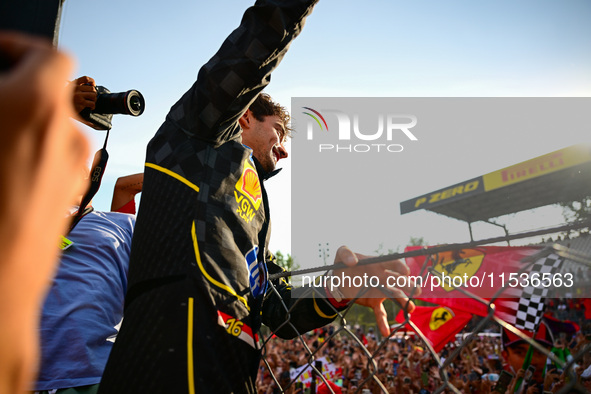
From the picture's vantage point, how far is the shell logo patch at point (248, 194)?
135cm

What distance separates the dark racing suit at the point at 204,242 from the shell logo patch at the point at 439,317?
7249 mm

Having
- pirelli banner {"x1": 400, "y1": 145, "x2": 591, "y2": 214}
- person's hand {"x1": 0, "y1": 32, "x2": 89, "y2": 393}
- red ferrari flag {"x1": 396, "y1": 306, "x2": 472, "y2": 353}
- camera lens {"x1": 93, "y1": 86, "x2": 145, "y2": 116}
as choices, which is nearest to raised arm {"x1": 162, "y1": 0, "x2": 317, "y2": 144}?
camera lens {"x1": 93, "y1": 86, "x2": 145, "y2": 116}

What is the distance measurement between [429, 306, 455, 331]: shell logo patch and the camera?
7.41m

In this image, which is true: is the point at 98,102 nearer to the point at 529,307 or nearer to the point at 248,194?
the point at 248,194

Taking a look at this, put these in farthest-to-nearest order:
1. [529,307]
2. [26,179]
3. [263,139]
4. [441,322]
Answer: [441,322], [529,307], [263,139], [26,179]

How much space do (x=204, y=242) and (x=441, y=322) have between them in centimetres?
760

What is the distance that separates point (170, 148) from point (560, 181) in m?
24.4

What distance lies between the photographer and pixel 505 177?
22766 millimetres

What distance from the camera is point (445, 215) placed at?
94.8 feet

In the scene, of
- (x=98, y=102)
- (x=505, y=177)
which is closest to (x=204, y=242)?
(x=98, y=102)

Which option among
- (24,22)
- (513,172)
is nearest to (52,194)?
(24,22)

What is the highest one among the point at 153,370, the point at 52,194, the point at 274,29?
the point at 274,29

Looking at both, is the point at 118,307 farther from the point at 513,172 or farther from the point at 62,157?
the point at 513,172

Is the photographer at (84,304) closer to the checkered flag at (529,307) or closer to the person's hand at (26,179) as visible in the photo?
the person's hand at (26,179)
